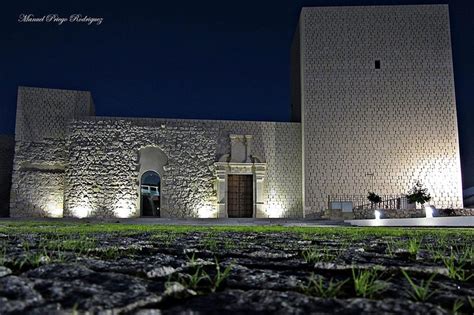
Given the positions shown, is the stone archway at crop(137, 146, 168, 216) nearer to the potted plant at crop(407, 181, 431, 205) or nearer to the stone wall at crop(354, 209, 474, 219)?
the stone wall at crop(354, 209, 474, 219)

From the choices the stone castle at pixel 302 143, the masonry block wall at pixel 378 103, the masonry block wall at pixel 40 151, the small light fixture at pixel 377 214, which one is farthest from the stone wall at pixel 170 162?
the small light fixture at pixel 377 214

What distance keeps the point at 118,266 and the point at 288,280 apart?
700 millimetres

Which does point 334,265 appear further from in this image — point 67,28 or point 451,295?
point 67,28

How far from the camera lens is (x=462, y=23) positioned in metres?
25.1

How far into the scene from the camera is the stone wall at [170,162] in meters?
17.6

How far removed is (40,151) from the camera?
18062 mm

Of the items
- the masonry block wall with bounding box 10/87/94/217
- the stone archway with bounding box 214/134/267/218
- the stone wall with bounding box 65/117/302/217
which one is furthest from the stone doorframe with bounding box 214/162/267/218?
the masonry block wall with bounding box 10/87/94/217

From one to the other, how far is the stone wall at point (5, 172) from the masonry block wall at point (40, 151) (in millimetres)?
2408

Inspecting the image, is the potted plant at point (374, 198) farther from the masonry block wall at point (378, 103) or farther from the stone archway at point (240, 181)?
the stone archway at point (240, 181)

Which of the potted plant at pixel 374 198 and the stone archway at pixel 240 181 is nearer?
the potted plant at pixel 374 198

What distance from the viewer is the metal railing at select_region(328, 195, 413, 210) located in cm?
1752

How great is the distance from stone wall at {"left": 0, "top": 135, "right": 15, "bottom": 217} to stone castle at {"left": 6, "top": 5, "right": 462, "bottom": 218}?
8.00 feet

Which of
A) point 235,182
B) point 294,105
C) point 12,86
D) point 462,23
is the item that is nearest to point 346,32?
point 294,105

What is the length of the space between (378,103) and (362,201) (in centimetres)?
383
